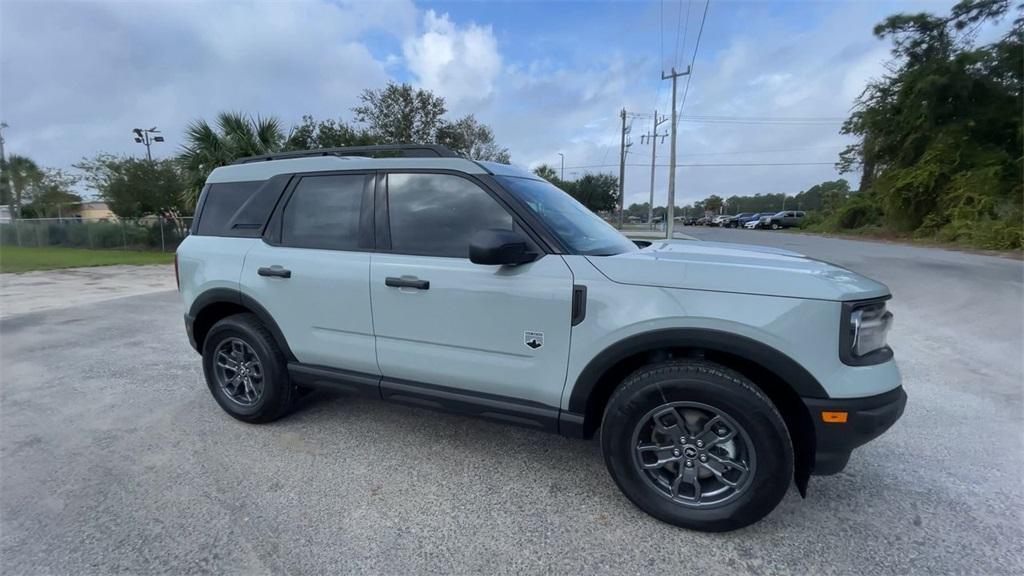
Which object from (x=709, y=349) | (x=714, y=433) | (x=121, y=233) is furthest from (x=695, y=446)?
(x=121, y=233)

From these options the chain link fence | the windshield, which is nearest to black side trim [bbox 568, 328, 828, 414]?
the windshield

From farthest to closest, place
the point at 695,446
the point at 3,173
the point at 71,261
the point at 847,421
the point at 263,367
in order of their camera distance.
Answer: the point at 3,173 → the point at 71,261 → the point at 263,367 → the point at 695,446 → the point at 847,421

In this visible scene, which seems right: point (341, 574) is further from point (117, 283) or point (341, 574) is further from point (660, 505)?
point (117, 283)

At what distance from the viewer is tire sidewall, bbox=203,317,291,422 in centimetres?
338

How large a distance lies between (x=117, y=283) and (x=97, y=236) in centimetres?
1384

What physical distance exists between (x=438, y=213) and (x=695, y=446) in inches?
73.4

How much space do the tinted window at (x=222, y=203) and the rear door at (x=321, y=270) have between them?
0.40m

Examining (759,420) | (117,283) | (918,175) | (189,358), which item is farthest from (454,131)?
(759,420)

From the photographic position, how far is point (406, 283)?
2.77 metres

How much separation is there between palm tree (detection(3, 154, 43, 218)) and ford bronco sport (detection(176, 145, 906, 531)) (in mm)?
44807

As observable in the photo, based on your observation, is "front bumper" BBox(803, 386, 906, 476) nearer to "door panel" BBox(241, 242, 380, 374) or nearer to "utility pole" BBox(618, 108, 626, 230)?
"door panel" BBox(241, 242, 380, 374)

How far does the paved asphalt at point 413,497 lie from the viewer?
A: 2182mm

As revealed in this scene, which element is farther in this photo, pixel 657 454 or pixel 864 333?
pixel 657 454

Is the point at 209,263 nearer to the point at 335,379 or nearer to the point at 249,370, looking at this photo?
the point at 249,370
